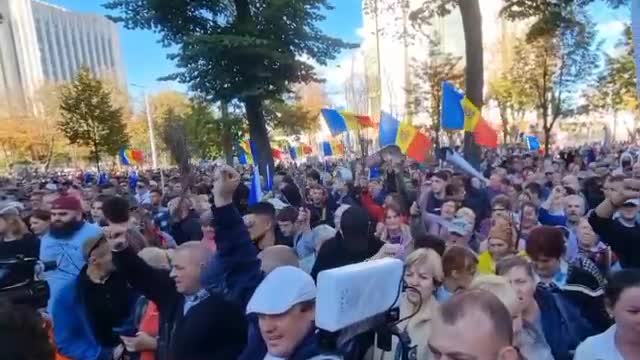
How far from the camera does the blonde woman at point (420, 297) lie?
2.76 metres

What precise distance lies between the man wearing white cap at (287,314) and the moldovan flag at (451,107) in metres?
8.54

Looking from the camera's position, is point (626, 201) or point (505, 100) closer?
point (626, 201)

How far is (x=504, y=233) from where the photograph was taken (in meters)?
4.38

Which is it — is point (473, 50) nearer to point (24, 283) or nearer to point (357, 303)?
point (24, 283)

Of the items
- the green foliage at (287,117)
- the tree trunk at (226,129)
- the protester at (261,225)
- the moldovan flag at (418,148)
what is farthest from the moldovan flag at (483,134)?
the tree trunk at (226,129)

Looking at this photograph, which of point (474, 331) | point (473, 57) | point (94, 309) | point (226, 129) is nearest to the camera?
point (474, 331)

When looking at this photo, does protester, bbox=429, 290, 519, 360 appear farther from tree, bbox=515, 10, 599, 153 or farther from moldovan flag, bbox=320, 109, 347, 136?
tree, bbox=515, 10, 599, 153

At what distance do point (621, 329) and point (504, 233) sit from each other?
198cm

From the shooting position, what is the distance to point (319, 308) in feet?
5.49

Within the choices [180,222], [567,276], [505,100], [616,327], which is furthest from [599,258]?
[505,100]

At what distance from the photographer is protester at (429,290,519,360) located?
174cm

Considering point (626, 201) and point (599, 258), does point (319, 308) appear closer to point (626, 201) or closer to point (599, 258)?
point (626, 201)

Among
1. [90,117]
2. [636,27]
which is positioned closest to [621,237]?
[636,27]

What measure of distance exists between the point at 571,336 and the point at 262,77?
639 inches
